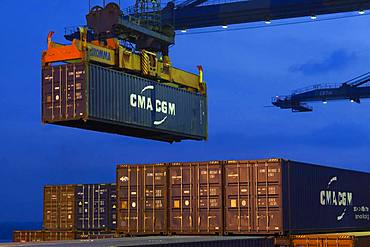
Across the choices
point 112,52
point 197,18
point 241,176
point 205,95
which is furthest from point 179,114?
point 197,18

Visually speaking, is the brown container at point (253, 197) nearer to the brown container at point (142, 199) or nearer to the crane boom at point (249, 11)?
the brown container at point (142, 199)

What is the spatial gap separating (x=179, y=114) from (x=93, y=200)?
8.34 metres

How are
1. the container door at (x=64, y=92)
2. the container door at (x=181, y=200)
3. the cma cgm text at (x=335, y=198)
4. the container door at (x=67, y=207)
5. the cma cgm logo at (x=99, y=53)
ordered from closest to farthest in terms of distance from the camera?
the container door at (x=181, y=200), the container door at (x=64, y=92), the cma cgm logo at (x=99, y=53), the cma cgm text at (x=335, y=198), the container door at (x=67, y=207)

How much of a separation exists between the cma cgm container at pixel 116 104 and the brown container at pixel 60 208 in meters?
7.43

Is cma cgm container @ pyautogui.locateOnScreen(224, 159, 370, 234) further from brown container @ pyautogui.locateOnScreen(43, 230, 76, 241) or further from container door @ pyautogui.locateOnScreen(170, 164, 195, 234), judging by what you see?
brown container @ pyautogui.locateOnScreen(43, 230, 76, 241)

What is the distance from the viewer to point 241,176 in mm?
27484

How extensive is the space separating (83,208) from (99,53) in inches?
500

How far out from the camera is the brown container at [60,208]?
130 ft

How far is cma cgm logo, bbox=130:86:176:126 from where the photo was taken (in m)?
31.9

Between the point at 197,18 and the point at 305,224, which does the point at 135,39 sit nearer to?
the point at 197,18

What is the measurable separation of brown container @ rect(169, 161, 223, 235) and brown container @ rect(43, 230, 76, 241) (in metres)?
10.4

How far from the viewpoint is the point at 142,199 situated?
2850cm

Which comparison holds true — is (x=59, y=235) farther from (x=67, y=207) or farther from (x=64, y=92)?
(x=64, y=92)

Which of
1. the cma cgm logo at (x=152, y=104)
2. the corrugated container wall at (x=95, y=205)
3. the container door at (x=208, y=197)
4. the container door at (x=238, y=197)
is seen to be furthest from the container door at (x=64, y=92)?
the corrugated container wall at (x=95, y=205)
